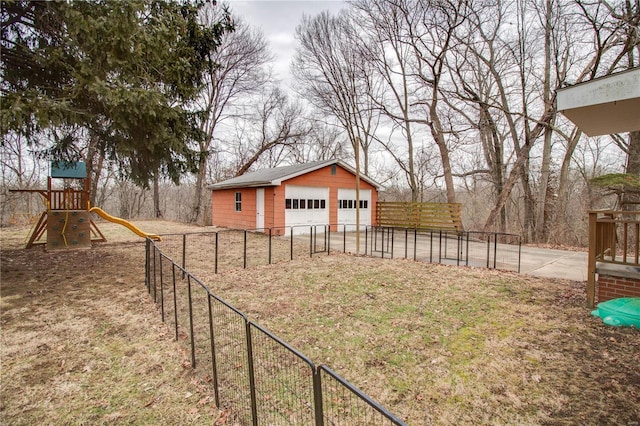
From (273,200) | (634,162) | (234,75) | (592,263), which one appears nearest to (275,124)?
(234,75)

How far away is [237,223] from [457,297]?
12.1 meters

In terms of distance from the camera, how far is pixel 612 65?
1173 centimetres

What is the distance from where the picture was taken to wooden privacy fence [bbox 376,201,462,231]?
14333 millimetres

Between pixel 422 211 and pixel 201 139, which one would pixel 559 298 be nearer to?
pixel 201 139

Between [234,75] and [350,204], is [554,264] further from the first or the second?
[234,75]

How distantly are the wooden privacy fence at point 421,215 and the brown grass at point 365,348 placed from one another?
792 centimetres

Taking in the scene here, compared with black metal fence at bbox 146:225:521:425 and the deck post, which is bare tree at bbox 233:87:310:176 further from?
the deck post

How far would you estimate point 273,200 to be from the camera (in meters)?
13.3

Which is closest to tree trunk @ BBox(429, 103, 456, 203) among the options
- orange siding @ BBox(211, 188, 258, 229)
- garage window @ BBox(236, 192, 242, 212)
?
orange siding @ BBox(211, 188, 258, 229)

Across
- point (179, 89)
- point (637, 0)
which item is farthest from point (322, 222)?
point (637, 0)

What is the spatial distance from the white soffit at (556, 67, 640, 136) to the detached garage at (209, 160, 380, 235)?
9530mm

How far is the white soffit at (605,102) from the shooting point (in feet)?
11.9

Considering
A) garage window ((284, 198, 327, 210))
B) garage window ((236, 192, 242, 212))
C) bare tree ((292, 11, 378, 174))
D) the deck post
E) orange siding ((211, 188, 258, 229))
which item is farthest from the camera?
bare tree ((292, 11, 378, 174))

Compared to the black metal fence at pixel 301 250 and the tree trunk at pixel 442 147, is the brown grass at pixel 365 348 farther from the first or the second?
the tree trunk at pixel 442 147
